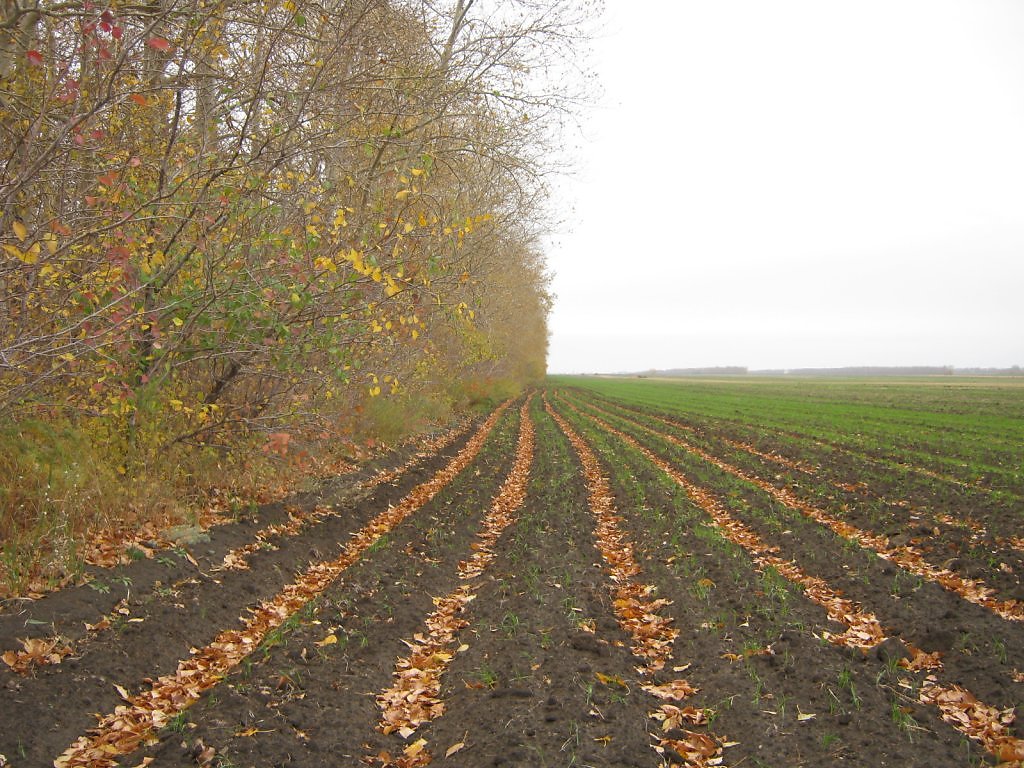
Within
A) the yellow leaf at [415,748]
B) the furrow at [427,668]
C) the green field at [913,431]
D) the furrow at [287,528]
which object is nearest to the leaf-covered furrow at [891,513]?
the green field at [913,431]

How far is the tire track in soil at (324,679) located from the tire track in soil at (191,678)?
0.16 metres

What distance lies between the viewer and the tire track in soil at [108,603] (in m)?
4.29

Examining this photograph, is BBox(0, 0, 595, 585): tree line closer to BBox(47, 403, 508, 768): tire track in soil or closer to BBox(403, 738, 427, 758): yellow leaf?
BBox(47, 403, 508, 768): tire track in soil

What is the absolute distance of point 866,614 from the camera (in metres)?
6.16

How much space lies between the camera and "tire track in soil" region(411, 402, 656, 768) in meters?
3.85

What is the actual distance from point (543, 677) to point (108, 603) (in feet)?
11.4

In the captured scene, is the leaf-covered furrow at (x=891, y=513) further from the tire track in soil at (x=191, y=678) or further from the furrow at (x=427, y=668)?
the tire track in soil at (x=191, y=678)

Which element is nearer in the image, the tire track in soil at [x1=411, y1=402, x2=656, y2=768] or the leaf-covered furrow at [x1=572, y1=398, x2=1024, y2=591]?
the tire track in soil at [x1=411, y1=402, x2=656, y2=768]

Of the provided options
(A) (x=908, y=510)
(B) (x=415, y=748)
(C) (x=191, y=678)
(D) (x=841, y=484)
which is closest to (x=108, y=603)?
(C) (x=191, y=678)

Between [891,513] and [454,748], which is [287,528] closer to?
[454,748]

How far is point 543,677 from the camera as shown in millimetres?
4711

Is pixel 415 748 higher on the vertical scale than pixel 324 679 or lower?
lower

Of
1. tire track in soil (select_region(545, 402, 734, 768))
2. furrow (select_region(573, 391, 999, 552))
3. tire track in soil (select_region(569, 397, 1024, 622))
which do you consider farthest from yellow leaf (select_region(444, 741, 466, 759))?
furrow (select_region(573, 391, 999, 552))

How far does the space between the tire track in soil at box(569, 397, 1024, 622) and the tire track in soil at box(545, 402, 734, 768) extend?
9.87 feet
